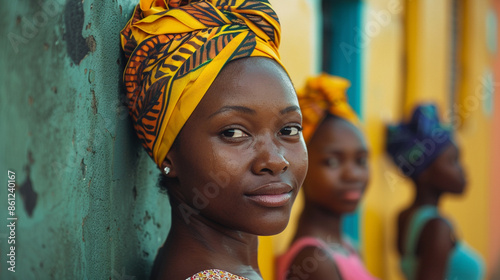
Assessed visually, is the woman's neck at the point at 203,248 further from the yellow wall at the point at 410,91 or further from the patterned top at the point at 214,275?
the yellow wall at the point at 410,91

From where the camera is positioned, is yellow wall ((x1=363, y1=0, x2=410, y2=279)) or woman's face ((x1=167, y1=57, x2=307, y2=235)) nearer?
woman's face ((x1=167, y1=57, x2=307, y2=235))

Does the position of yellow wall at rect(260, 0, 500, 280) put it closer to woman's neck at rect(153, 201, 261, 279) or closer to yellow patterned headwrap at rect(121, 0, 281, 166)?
woman's neck at rect(153, 201, 261, 279)

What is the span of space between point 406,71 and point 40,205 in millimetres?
4520

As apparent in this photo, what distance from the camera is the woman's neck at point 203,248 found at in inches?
77.5

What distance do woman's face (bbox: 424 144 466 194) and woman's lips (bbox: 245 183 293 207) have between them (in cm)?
276

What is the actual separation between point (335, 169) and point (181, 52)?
5.52ft

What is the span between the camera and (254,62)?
193 centimetres

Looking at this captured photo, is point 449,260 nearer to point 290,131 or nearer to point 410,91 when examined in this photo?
point 410,91

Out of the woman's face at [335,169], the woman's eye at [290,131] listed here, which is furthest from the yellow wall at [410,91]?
the woman's eye at [290,131]

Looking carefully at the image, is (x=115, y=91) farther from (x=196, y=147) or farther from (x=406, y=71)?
(x=406, y=71)

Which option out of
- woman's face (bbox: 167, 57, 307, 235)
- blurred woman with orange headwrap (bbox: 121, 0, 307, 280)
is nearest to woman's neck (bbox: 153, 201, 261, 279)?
blurred woman with orange headwrap (bbox: 121, 0, 307, 280)

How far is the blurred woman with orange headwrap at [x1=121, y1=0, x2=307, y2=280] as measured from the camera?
1.87 m

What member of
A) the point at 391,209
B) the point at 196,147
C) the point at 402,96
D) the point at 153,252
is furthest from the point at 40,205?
the point at 402,96

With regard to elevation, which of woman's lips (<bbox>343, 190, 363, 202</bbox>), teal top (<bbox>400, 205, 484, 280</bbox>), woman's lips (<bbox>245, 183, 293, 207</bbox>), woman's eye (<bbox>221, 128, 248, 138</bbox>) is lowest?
teal top (<bbox>400, 205, 484, 280</bbox>)
